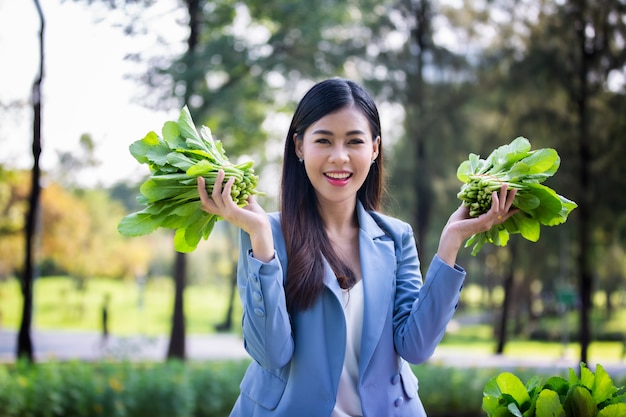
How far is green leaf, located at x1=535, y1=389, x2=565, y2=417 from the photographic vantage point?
5.26ft

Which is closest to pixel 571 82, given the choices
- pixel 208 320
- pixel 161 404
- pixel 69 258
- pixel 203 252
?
pixel 161 404

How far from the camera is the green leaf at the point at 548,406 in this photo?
1.60 metres

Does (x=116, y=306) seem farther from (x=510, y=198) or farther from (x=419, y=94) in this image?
(x=510, y=198)

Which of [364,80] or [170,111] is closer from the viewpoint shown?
[170,111]

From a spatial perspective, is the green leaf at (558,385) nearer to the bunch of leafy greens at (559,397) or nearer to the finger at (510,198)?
the bunch of leafy greens at (559,397)

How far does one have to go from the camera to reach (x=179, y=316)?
1226 cm

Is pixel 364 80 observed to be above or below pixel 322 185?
above

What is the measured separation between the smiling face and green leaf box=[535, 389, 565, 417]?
0.81 meters

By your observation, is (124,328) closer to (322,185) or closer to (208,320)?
(208,320)

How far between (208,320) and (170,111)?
3472 centimetres

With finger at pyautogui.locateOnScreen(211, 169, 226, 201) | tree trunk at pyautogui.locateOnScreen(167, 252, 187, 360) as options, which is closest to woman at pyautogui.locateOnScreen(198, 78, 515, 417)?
finger at pyautogui.locateOnScreen(211, 169, 226, 201)

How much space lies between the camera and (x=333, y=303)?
75.8 inches

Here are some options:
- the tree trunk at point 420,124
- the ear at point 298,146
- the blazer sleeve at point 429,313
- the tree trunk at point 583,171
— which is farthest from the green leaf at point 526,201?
the tree trunk at point 420,124

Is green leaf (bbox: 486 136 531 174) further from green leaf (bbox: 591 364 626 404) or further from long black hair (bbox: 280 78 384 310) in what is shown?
green leaf (bbox: 591 364 626 404)
